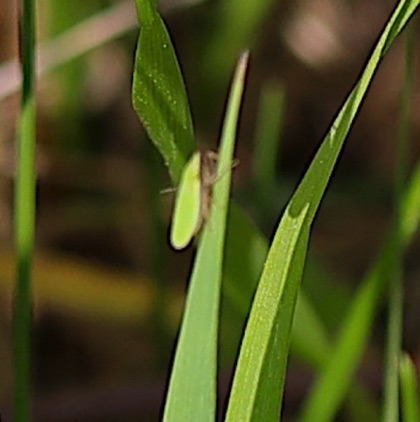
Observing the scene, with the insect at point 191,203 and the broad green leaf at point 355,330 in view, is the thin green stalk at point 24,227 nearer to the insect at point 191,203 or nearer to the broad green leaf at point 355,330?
the insect at point 191,203

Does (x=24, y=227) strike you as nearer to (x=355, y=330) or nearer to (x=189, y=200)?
(x=189, y=200)

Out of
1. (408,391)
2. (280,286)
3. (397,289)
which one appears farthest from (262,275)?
(397,289)

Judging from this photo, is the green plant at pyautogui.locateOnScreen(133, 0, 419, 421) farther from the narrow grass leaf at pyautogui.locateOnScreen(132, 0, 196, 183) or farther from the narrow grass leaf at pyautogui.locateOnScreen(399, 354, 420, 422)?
the narrow grass leaf at pyautogui.locateOnScreen(399, 354, 420, 422)

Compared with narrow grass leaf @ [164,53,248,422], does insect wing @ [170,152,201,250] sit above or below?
above

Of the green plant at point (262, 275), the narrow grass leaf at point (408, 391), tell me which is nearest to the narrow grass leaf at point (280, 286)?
the green plant at point (262, 275)

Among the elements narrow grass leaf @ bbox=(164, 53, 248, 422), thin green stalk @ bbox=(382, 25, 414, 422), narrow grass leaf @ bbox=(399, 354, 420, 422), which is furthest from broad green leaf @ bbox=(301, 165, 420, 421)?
narrow grass leaf @ bbox=(164, 53, 248, 422)

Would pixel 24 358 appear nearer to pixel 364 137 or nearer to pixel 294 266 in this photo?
pixel 294 266
